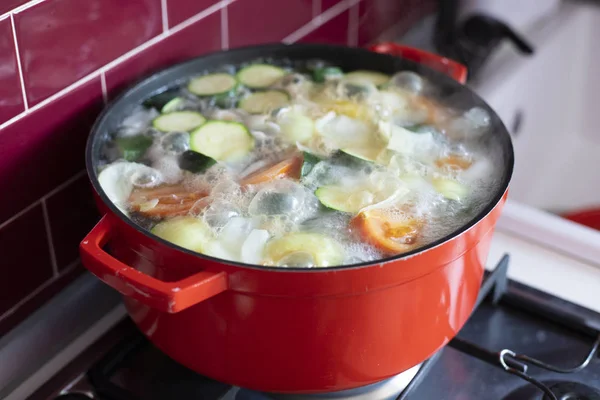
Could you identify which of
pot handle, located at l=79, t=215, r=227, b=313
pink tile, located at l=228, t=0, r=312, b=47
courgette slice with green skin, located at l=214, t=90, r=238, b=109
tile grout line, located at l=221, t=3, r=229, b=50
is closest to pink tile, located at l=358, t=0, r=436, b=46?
pink tile, located at l=228, t=0, r=312, b=47

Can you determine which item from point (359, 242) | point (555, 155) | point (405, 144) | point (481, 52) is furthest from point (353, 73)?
point (555, 155)

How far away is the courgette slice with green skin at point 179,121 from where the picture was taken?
0.86m

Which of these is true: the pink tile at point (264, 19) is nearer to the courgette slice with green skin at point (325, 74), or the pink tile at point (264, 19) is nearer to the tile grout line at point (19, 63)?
the courgette slice with green skin at point (325, 74)

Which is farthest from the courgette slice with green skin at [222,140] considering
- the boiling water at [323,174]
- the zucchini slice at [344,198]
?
the zucchini slice at [344,198]

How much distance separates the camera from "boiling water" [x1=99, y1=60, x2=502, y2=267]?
0.72 metres

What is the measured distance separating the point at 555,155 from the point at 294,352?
3.83 feet

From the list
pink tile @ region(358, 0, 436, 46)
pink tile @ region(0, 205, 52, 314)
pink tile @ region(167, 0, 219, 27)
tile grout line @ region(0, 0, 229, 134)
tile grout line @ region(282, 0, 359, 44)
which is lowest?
pink tile @ region(0, 205, 52, 314)

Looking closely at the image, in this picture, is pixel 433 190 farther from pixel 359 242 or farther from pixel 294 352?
pixel 294 352

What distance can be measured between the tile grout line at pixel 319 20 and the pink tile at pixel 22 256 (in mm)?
461

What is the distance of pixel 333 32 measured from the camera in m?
1.22

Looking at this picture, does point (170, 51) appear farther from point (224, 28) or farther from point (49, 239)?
point (49, 239)

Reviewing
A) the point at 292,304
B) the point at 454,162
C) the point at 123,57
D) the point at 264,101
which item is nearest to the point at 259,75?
the point at 264,101

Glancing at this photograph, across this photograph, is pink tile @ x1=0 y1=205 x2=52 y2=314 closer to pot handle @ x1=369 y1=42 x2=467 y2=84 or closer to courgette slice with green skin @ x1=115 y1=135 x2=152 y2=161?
courgette slice with green skin @ x1=115 y1=135 x2=152 y2=161

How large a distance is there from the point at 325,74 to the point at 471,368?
1.28ft
